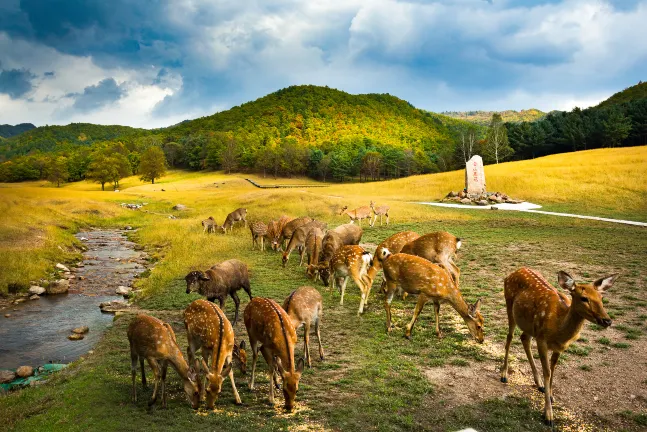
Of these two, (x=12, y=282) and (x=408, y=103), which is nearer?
(x=12, y=282)

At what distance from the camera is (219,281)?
12391mm

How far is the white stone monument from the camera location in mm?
39781

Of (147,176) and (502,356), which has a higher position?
(147,176)

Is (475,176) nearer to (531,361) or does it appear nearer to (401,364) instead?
(401,364)

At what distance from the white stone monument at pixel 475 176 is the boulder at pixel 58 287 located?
113 feet

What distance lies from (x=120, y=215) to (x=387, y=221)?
1138 inches

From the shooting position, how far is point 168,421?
22.6 ft

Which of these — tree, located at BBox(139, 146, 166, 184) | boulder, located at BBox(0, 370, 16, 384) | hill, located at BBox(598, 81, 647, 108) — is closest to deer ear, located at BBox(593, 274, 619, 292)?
boulder, located at BBox(0, 370, 16, 384)

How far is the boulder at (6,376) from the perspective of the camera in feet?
31.9

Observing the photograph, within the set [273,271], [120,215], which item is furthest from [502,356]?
[120,215]

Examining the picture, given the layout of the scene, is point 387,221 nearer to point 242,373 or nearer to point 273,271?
point 273,271

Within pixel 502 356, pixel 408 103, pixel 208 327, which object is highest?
pixel 408 103

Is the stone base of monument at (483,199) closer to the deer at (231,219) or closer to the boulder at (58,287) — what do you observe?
the deer at (231,219)

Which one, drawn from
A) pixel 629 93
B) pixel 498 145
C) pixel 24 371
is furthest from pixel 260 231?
pixel 629 93
